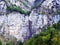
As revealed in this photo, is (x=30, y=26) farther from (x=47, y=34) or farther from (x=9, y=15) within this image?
(x=47, y=34)

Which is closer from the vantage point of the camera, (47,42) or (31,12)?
(47,42)

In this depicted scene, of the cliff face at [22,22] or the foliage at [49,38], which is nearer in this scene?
the foliage at [49,38]

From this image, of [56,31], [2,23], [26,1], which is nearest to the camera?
[56,31]

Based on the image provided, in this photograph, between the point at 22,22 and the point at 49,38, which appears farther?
the point at 22,22

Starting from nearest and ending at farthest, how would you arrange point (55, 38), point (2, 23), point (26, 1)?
point (55, 38), point (2, 23), point (26, 1)

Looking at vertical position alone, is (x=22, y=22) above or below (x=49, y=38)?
above

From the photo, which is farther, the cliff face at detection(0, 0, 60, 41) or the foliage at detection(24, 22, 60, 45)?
the cliff face at detection(0, 0, 60, 41)

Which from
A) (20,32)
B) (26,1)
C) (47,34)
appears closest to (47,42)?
(47,34)

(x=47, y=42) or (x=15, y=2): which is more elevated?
(x=15, y=2)
